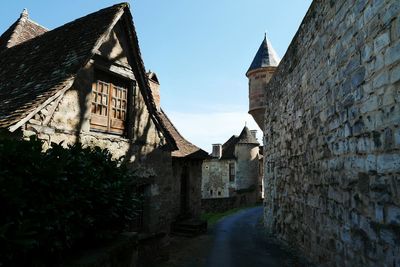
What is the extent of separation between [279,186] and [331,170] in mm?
4634

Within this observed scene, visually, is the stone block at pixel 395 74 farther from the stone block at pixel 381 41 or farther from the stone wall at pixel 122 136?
the stone wall at pixel 122 136

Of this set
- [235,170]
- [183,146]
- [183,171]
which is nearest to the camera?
[183,146]

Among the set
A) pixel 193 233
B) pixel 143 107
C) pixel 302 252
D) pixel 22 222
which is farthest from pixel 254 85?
pixel 22 222

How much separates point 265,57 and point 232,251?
45.9ft

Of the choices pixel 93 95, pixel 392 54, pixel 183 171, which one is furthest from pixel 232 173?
pixel 392 54

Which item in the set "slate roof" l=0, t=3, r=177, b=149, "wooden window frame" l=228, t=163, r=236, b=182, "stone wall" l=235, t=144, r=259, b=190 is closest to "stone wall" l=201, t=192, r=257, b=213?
"stone wall" l=235, t=144, r=259, b=190

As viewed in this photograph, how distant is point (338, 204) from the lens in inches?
199

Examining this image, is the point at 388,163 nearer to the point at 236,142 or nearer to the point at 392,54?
the point at 392,54

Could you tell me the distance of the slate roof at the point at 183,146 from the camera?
43.9 ft

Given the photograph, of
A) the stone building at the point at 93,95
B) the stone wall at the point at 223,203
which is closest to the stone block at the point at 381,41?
the stone building at the point at 93,95

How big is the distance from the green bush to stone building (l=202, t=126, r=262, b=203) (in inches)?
921

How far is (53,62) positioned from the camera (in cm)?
745

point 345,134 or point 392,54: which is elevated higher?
point 392,54

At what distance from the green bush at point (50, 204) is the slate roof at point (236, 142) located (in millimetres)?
26824
